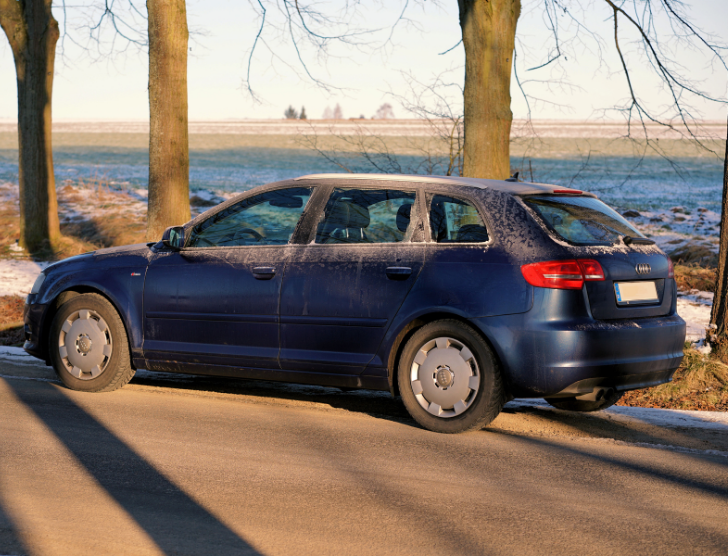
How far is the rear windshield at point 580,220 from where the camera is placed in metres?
5.86

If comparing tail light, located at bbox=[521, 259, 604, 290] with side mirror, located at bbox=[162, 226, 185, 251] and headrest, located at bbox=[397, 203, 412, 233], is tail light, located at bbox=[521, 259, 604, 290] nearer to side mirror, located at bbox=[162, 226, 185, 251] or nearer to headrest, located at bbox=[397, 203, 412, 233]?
headrest, located at bbox=[397, 203, 412, 233]

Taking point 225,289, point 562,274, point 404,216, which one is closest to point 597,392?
point 562,274

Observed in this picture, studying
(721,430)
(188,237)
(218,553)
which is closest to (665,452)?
(721,430)

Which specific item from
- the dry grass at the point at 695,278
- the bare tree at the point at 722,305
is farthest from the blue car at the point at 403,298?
the dry grass at the point at 695,278

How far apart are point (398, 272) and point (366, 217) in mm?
584

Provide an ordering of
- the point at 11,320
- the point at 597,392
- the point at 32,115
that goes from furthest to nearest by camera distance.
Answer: the point at 32,115, the point at 11,320, the point at 597,392

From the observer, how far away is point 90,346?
725cm

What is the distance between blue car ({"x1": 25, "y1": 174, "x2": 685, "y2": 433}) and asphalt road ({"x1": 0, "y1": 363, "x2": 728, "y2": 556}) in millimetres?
367

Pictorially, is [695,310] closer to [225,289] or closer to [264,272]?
[264,272]

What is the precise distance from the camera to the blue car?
5668 mm

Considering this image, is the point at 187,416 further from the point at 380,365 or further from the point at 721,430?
the point at 721,430

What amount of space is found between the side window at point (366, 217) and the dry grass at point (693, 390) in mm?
2589

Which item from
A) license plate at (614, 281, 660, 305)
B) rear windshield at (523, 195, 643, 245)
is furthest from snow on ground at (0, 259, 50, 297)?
license plate at (614, 281, 660, 305)

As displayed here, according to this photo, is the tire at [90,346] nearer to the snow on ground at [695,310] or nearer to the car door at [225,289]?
the car door at [225,289]
